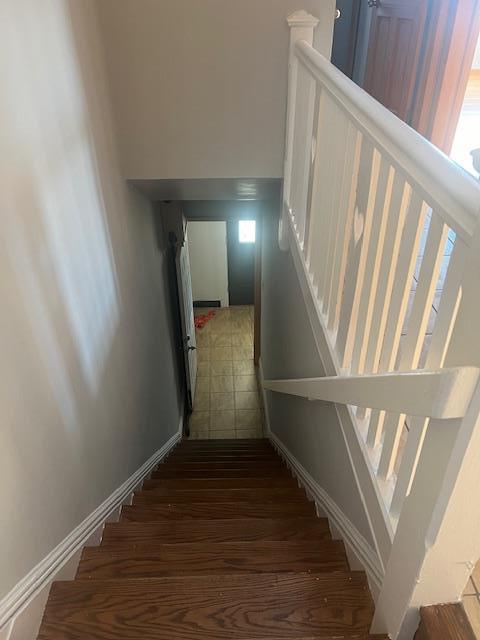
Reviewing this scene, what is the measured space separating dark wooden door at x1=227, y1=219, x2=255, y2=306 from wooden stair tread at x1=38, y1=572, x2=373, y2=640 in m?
5.36

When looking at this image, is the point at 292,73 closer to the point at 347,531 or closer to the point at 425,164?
the point at 425,164

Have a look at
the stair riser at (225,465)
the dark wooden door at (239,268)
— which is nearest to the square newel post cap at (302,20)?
the stair riser at (225,465)

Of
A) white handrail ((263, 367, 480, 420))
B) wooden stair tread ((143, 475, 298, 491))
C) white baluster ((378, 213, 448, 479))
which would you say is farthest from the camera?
wooden stair tread ((143, 475, 298, 491))

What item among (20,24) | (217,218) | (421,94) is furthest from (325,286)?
(217,218)

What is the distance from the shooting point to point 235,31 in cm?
211

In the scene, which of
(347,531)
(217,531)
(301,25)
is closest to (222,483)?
(217,531)

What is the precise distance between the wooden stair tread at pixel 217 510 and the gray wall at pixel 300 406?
0.54 ft

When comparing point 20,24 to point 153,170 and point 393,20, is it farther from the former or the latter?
point 393,20

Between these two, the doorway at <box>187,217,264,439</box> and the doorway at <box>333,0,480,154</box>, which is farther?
the doorway at <box>187,217,264,439</box>

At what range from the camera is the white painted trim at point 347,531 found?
1233 millimetres

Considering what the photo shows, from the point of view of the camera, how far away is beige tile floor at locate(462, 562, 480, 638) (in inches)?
39.7

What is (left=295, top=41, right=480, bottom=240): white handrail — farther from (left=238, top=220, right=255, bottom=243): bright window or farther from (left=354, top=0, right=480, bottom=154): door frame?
(left=238, top=220, right=255, bottom=243): bright window

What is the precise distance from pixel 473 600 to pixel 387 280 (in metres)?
0.78

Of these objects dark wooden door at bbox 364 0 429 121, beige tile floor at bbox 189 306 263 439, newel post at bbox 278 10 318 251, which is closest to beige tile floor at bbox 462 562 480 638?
newel post at bbox 278 10 318 251
